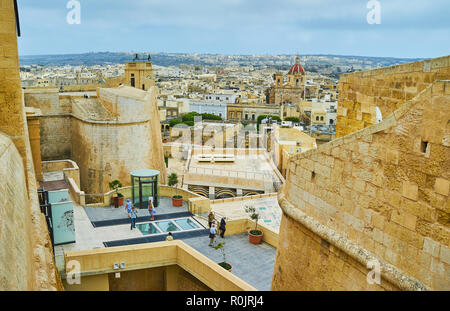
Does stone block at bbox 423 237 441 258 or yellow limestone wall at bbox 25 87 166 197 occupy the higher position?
stone block at bbox 423 237 441 258

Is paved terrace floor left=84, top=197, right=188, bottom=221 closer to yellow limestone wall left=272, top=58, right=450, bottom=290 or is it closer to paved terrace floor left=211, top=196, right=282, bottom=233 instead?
paved terrace floor left=211, top=196, right=282, bottom=233

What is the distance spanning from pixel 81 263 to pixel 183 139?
40003 millimetres

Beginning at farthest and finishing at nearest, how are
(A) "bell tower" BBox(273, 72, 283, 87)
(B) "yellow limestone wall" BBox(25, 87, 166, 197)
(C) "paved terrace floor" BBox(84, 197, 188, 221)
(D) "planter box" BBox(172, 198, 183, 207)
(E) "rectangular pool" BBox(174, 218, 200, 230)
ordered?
(A) "bell tower" BBox(273, 72, 283, 87), (B) "yellow limestone wall" BBox(25, 87, 166, 197), (D) "planter box" BBox(172, 198, 183, 207), (C) "paved terrace floor" BBox(84, 197, 188, 221), (E) "rectangular pool" BBox(174, 218, 200, 230)

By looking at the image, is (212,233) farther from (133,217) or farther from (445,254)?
(445,254)

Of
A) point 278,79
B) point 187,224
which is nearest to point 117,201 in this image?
point 187,224

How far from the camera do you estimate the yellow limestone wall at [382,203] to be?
3.75 metres

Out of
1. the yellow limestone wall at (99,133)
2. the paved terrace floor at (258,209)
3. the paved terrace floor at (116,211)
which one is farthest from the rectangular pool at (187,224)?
the yellow limestone wall at (99,133)

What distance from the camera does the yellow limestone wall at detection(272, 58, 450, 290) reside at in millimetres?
3748

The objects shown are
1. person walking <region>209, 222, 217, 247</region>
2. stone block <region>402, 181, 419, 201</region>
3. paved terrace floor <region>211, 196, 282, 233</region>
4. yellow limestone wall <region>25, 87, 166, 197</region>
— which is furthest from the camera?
yellow limestone wall <region>25, 87, 166, 197</region>

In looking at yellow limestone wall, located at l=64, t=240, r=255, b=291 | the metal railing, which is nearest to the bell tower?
the metal railing

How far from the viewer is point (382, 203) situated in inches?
169

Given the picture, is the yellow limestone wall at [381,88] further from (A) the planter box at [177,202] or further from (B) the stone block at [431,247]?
(A) the planter box at [177,202]

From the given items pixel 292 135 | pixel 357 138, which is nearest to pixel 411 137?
pixel 357 138
